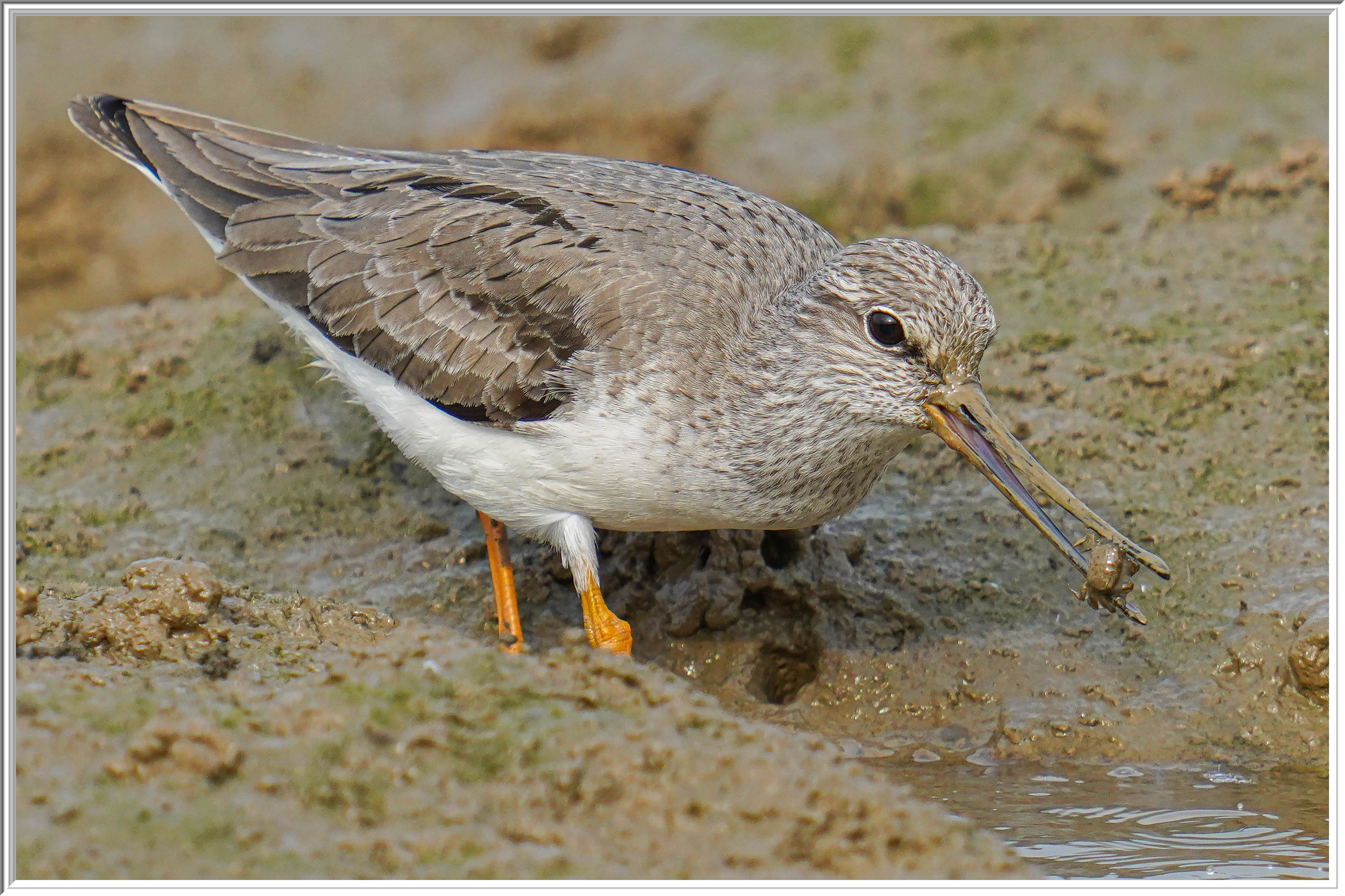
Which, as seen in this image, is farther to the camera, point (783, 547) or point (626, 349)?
point (783, 547)

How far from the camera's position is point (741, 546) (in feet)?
23.0

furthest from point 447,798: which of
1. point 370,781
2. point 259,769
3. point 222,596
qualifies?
point 222,596

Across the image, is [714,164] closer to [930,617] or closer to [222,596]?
[930,617]

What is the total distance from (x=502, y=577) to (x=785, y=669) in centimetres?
156

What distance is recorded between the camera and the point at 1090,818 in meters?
5.57

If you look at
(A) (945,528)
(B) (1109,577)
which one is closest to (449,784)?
(B) (1109,577)

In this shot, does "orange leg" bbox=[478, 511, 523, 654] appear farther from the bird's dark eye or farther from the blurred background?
the blurred background

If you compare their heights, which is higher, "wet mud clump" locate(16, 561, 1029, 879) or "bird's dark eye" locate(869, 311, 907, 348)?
"bird's dark eye" locate(869, 311, 907, 348)

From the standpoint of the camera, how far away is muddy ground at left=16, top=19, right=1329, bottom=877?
4070 millimetres

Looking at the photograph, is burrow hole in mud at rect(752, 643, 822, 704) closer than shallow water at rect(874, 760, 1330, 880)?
No

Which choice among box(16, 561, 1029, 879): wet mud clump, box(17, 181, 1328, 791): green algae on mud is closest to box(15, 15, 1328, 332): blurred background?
box(17, 181, 1328, 791): green algae on mud

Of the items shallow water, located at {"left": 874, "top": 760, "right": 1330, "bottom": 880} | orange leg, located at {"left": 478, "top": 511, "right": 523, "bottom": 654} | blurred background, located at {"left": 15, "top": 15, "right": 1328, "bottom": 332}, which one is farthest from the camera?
blurred background, located at {"left": 15, "top": 15, "right": 1328, "bottom": 332}

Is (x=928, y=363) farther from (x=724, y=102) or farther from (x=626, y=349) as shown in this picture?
(x=724, y=102)

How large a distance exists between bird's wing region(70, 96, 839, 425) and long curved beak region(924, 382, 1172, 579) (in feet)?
3.70
